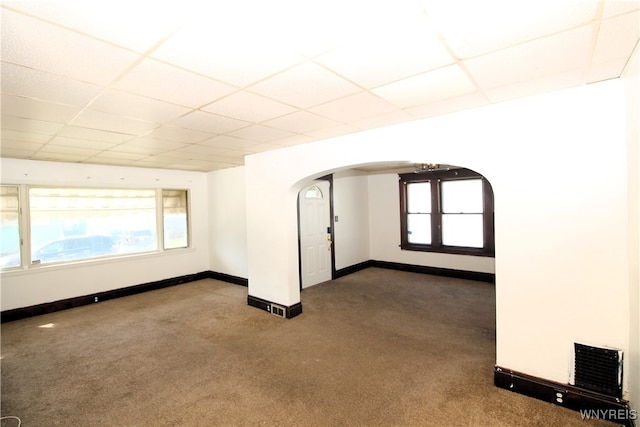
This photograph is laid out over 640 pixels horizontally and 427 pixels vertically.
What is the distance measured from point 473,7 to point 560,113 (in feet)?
5.08

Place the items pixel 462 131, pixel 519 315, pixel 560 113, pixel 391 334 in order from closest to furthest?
pixel 560 113, pixel 519 315, pixel 462 131, pixel 391 334

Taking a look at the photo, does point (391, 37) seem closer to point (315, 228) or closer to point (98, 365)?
point (98, 365)

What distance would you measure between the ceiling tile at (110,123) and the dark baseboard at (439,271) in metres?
6.01

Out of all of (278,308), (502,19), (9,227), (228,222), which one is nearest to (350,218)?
(228,222)

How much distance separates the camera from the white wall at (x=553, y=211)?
7.07 feet

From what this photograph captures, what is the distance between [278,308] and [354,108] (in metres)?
3.07

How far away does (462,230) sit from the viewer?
6.42 meters

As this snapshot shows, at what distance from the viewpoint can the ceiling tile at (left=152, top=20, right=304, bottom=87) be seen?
57.1 inches

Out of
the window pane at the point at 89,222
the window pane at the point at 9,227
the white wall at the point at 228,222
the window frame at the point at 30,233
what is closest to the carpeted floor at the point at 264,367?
the window frame at the point at 30,233

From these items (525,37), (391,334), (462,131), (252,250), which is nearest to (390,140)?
(462,131)

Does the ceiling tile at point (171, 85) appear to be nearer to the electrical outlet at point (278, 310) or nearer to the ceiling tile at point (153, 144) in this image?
the ceiling tile at point (153, 144)

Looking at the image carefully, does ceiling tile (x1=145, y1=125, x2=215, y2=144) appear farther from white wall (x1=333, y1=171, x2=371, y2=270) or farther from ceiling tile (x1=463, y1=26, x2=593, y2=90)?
white wall (x1=333, y1=171, x2=371, y2=270)

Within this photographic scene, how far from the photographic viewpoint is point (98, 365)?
3143 millimetres

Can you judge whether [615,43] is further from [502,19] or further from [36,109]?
[36,109]
